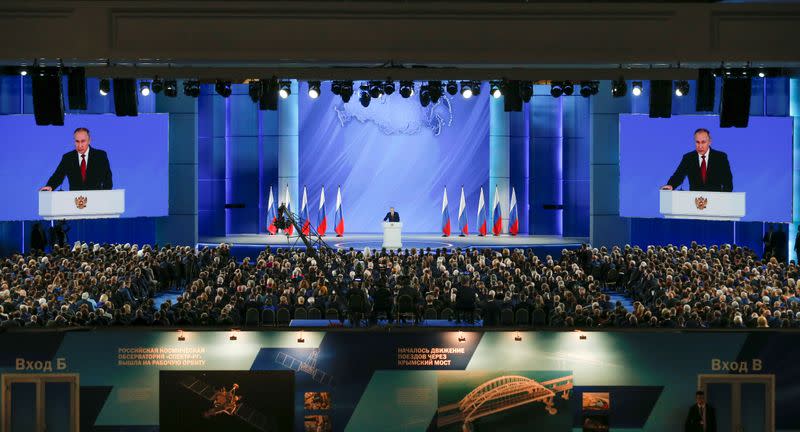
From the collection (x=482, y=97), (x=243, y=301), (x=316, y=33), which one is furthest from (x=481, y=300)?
(x=482, y=97)

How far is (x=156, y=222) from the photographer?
37.6m

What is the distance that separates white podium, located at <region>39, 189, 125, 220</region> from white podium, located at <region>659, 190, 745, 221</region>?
54.9ft

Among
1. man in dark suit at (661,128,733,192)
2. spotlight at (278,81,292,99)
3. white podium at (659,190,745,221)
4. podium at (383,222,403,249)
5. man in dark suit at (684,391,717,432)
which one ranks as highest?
spotlight at (278,81,292,99)

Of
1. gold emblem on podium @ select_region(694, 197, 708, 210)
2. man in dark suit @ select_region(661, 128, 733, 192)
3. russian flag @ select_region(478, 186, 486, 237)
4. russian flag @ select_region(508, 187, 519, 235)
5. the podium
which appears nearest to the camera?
gold emblem on podium @ select_region(694, 197, 708, 210)

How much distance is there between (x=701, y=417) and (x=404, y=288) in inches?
245

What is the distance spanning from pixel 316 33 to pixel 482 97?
30.0 metres

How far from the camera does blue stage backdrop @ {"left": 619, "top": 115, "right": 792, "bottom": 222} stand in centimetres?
3397

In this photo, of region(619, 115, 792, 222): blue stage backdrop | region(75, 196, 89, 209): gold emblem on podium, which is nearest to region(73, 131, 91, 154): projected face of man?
region(75, 196, 89, 209): gold emblem on podium

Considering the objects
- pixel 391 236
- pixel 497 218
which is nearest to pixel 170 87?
pixel 391 236

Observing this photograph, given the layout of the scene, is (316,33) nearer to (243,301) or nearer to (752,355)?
(243,301)

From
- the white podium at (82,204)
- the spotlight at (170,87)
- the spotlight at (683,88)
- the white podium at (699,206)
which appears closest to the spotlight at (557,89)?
the spotlight at (683,88)

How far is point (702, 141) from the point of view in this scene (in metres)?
34.4

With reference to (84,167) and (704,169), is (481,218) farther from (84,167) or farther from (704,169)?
(84,167)

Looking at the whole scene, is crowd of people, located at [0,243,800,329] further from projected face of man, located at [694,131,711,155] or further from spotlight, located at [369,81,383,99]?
projected face of man, located at [694,131,711,155]
